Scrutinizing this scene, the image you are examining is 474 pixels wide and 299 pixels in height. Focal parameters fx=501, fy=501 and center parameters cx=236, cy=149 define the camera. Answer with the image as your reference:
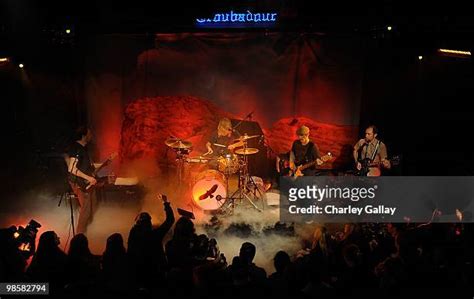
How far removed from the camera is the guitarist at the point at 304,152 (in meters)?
9.30

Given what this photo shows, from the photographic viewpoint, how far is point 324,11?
8.60m

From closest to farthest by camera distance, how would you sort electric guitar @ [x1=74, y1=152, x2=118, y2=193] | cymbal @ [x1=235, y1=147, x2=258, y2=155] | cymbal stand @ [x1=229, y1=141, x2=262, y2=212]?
electric guitar @ [x1=74, y1=152, x2=118, y2=193]
cymbal @ [x1=235, y1=147, x2=258, y2=155]
cymbal stand @ [x1=229, y1=141, x2=262, y2=212]

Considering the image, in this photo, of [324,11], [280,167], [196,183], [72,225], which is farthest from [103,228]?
[324,11]

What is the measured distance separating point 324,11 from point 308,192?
10.8ft

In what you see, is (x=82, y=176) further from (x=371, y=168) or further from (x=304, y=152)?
(x=371, y=168)

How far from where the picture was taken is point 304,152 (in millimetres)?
9344

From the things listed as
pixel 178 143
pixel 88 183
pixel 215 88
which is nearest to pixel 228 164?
pixel 178 143

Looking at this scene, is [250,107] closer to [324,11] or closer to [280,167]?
[280,167]

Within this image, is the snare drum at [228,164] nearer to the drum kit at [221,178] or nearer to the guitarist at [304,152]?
the drum kit at [221,178]

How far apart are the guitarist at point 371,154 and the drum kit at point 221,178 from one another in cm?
199

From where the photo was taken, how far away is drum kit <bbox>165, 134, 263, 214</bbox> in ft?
29.5

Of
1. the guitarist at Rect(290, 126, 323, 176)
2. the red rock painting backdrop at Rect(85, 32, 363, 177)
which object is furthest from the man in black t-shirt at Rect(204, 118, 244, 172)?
the guitarist at Rect(290, 126, 323, 176)
